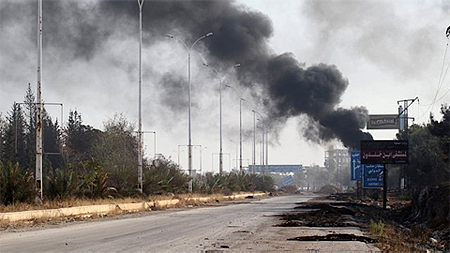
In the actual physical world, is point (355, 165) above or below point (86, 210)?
above

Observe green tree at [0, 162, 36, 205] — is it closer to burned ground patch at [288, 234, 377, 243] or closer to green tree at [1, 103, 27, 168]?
burned ground patch at [288, 234, 377, 243]

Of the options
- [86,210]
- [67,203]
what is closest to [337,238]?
[86,210]

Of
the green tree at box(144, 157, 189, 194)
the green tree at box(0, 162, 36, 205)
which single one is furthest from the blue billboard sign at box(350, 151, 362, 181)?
the green tree at box(0, 162, 36, 205)

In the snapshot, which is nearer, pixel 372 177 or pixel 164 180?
pixel 164 180

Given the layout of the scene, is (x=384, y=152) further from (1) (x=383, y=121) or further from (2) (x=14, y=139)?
(1) (x=383, y=121)

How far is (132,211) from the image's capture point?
36.1m

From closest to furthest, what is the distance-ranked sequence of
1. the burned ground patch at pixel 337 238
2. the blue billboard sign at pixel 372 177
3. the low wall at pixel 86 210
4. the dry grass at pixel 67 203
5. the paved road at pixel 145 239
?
the paved road at pixel 145 239, the burned ground patch at pixel 337 238, the low wall at pixel 86 210, the dry grass at pixel 67 203, the blue billboard sign at pixel 372 177

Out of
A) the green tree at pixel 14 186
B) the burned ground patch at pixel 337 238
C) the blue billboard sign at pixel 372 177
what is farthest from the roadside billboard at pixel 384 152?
the burned ground patch at pixel 337 238

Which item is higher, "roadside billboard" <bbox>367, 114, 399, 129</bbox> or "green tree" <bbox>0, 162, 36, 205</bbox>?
"roadside billboard" <bbox>367, 114, 399, 129</bbox>

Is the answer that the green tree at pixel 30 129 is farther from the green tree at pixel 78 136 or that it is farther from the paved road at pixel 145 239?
the paved road at pixel 145 239

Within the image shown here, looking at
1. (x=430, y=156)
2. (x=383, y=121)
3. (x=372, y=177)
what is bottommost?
(x=372, y=177)

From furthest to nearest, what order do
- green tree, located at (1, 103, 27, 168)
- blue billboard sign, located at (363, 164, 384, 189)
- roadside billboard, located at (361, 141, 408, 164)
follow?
green tree, located at (1, 103, 27, 168) → blue billboard sign, located at (363, 164, 384, 189) → roadside billboard, located at (361, 141, 408, 164)

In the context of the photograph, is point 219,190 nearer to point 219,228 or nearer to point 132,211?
point 132,211

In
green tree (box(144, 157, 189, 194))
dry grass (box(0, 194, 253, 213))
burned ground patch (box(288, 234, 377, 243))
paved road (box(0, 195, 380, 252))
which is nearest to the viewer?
paved road (box(0, 195, 380, 252))
